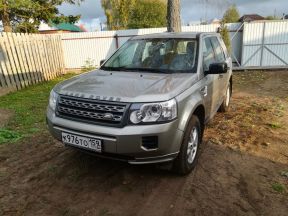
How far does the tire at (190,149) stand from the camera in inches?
133

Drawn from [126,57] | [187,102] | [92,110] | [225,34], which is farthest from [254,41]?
[92,110]

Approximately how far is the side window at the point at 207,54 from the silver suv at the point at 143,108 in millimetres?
36

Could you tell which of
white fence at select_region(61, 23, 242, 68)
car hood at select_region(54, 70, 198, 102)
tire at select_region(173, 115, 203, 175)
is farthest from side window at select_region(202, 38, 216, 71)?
white fence at select_region(61, 23, 242, 68)

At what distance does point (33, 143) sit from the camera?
4980 mm

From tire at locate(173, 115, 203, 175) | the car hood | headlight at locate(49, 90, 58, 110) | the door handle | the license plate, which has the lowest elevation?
tire at locate(173, 115, 203, 175)

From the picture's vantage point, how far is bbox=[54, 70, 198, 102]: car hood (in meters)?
3.10

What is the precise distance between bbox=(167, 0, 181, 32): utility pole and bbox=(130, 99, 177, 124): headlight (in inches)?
369

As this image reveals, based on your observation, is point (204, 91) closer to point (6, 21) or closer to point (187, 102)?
point (187, 102)

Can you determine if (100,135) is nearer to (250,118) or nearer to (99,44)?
(250,118)

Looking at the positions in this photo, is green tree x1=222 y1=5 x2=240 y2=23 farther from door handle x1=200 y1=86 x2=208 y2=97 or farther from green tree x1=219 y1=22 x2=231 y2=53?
door handle x1=200 y1=86 x2=208 y2=97

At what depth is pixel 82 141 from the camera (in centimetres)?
325

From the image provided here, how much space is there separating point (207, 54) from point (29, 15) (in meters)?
14.2

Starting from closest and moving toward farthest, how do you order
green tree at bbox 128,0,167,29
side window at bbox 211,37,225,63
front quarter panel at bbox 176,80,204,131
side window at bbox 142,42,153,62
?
front quarter panel at bbox 176,80,204,131
side window at bbox 142,42,153,62
side window at bbox 211,37,225,63
green tree at bbox 128,0,167,29

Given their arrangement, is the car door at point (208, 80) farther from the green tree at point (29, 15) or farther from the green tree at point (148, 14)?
the green tree at point (148, 14)
